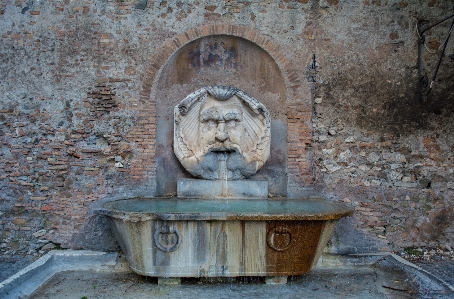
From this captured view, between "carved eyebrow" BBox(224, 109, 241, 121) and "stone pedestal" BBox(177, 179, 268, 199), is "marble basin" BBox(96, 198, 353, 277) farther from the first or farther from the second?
"carved eyebrow" BBox(224, 109, 241, 121)

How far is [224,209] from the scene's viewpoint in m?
4.83

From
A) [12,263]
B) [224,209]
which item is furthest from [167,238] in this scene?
[12,263]

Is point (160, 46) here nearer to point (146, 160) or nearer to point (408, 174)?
point (146, 160)

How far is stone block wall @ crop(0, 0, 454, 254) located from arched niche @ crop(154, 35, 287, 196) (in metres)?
0.13

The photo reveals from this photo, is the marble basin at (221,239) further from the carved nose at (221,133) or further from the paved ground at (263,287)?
the carved nose at (221,133)

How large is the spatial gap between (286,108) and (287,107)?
0.06 metres

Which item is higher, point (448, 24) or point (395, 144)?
point (448, 24)

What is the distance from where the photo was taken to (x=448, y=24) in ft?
18.7

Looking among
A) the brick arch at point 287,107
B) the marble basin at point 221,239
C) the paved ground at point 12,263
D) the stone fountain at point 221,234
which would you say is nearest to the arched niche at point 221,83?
the brick arch at point 287,107

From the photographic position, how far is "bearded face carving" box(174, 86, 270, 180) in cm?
557

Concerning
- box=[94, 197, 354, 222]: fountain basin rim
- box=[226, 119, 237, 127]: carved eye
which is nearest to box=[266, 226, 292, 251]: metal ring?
box=[94, 197, 354, 222]: fountain basin rim

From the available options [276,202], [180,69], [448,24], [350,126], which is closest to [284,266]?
[276,202]

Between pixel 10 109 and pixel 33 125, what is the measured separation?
0.32 meters

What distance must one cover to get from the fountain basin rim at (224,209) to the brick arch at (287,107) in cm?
40
